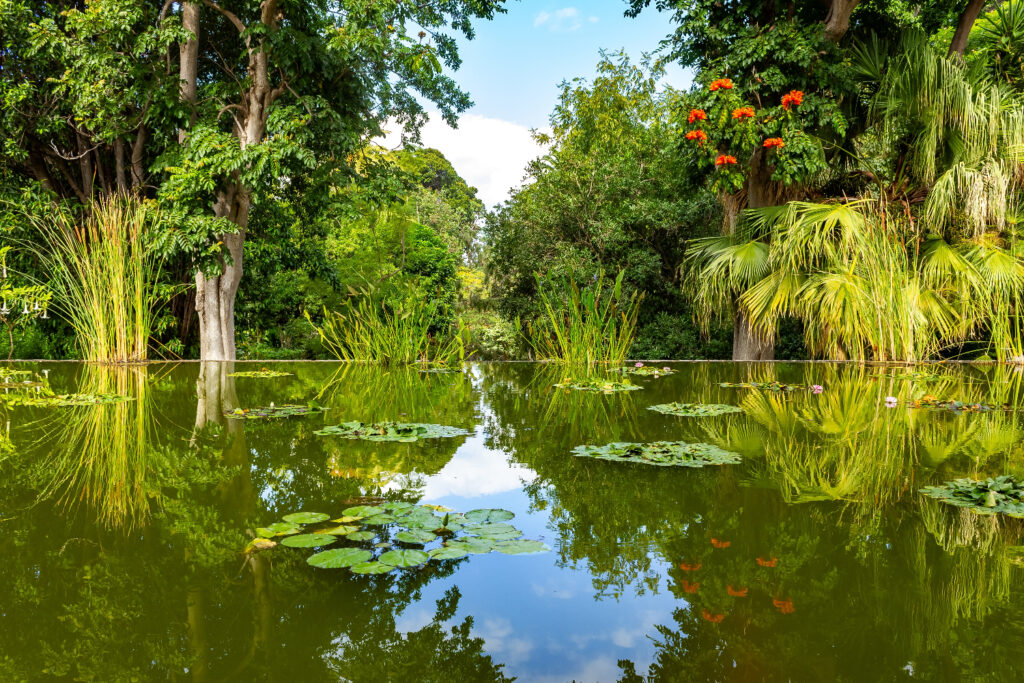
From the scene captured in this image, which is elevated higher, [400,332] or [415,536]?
[400,332]

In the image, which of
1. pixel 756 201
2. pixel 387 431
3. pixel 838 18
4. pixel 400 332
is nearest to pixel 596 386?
pixel 387 431

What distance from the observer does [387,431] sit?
7.54ft

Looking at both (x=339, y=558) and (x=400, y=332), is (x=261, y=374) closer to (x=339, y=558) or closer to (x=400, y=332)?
(x=400, y=332)

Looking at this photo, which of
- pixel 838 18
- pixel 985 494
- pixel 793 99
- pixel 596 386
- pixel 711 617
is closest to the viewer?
pixel 711 617

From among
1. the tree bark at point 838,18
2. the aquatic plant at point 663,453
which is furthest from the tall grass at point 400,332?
the tree bark at point 838,18

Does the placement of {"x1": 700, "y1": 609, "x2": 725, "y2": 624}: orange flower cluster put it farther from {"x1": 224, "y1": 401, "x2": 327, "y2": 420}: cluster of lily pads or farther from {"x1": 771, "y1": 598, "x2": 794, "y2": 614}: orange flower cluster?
{"x1": 224, "y1": 401, "x2": 327, "y2": 420}: cluster of lily pads

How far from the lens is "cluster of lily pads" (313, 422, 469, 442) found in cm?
222

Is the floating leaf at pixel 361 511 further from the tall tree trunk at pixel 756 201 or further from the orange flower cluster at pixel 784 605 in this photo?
the tall tree trunk at pixel 756 201

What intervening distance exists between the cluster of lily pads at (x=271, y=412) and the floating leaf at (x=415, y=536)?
164cm

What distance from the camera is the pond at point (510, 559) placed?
0.81 m

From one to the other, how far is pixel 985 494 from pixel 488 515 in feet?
3.74

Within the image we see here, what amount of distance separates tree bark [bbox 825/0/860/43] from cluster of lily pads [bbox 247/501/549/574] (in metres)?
7.47

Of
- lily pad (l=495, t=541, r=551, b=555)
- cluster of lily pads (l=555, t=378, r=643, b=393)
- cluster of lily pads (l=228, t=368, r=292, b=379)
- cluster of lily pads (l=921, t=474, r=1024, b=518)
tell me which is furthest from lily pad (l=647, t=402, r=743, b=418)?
cluster of lily pads (l=228, t=368, r=292, b=379)

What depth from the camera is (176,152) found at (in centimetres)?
706
